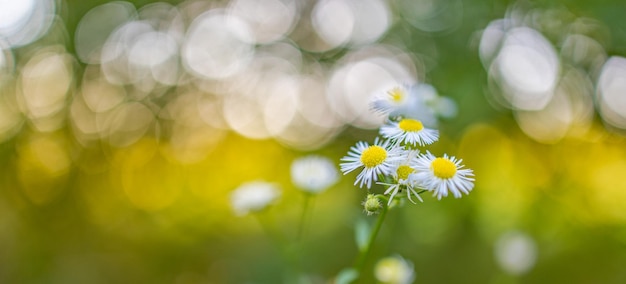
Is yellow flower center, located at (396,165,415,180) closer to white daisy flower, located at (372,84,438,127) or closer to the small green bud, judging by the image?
the small green bud

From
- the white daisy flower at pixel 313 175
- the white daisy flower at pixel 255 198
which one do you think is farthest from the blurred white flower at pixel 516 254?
the white daisy flower at pixel 255 198

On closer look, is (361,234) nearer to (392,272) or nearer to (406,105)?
(392,272)

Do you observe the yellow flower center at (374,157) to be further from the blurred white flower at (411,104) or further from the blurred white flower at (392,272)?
the blurred white flower at (392,272)

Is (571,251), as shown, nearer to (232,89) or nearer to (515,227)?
(515,227)

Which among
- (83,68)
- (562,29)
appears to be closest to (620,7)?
(562,29)

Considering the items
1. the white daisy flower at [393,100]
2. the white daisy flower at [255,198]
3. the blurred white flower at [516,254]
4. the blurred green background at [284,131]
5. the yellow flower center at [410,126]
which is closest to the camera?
the yellow flower center at [410,126]

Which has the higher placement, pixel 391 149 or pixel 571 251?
pixel 391 149

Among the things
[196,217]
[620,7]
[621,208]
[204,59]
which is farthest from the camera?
[204,59]
